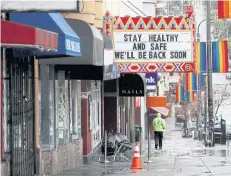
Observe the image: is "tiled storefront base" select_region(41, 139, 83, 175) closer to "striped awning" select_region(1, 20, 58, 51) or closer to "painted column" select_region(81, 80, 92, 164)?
"painted column" select_region(81, 80, 92, 164)

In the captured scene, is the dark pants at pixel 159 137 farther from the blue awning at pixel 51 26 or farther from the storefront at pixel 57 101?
the blue awning at pixel 51 26

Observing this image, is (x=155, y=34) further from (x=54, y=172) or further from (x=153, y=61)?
(x=54, y=172)

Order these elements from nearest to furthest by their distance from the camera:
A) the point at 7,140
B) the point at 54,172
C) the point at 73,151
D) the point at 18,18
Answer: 1. the point at 7,140
2. the point at 18,18
3. the point at 54,172
4. the point at 73,151

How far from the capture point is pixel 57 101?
17.9 meters

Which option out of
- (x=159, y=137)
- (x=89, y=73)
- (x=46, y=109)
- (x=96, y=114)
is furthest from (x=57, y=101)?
(x=159, y=137)

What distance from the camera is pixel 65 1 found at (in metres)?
10.5

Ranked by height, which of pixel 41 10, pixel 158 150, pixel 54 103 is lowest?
pixel 158 150

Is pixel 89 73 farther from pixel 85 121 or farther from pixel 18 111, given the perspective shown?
pixel 18 111

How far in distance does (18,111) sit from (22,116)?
1.26 feet

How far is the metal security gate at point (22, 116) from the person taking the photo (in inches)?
509

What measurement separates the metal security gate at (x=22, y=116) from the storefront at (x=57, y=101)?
0.36 m

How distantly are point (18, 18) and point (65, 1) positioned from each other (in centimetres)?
371

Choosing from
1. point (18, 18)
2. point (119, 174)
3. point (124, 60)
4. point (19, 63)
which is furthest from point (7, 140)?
point (124, 60)

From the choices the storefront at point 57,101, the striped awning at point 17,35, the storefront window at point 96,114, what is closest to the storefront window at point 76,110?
the storefront at point 57,101
